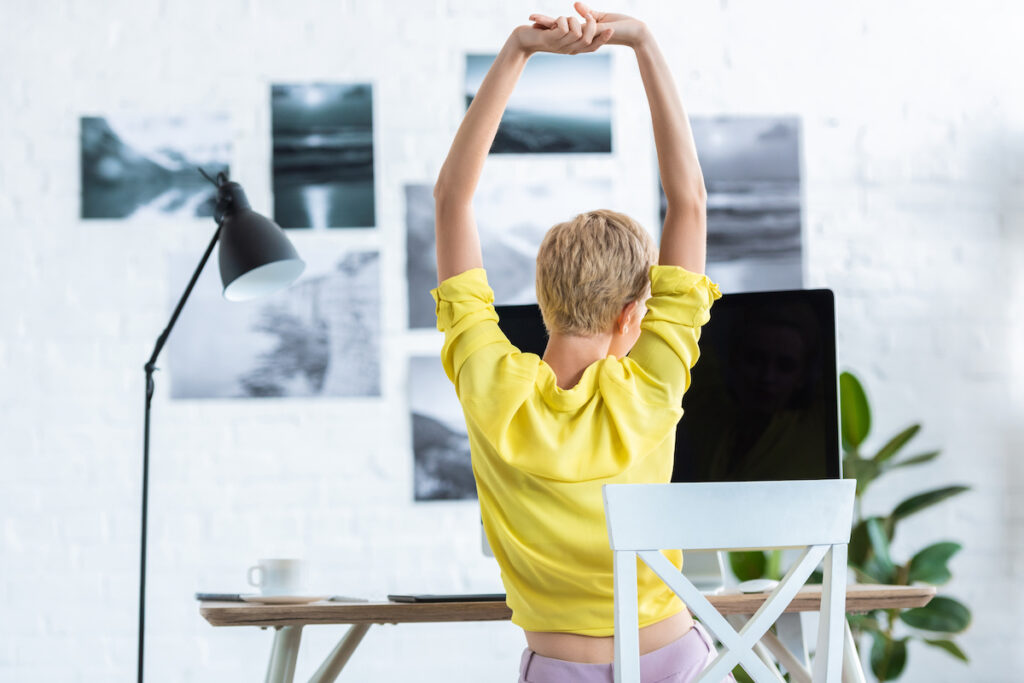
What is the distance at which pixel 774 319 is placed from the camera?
168cm

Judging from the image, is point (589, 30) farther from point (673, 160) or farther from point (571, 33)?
point (673, 160)

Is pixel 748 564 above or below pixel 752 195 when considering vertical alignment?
below

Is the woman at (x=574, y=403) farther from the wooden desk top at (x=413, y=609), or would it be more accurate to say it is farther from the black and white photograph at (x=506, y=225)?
the black and white photograph at (x=506, y=225)

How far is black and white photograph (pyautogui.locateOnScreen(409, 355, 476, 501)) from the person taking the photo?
271cm

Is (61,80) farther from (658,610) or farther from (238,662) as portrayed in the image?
(658,610)

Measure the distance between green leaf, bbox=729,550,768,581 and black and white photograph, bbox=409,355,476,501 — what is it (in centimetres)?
70

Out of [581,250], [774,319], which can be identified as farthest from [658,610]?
[774,319]

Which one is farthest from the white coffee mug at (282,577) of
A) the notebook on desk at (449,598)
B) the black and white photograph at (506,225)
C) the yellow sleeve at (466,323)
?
the black and white photograph at (506,225)

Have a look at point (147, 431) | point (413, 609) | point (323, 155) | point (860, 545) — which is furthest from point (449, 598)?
point (323, 155)

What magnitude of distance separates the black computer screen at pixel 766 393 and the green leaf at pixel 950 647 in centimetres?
123

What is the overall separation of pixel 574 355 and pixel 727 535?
31cm

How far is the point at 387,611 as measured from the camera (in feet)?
4.91

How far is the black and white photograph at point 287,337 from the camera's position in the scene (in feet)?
8.87

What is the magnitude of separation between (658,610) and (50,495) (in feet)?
6.66
